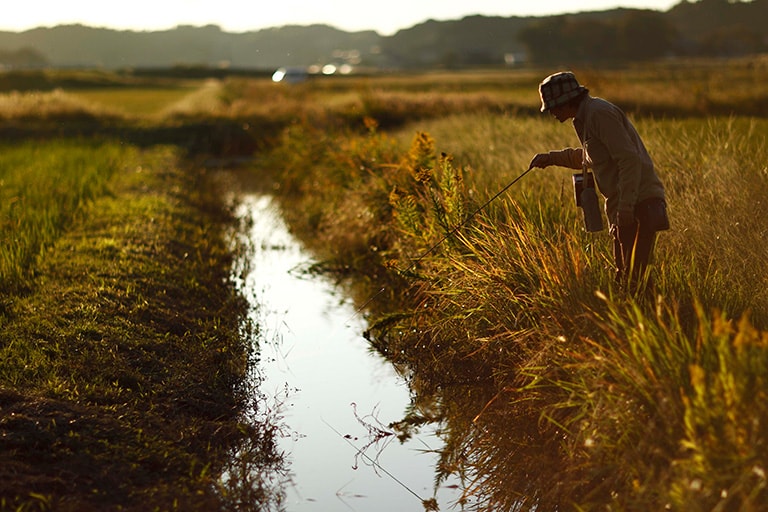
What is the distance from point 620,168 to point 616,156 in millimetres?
91

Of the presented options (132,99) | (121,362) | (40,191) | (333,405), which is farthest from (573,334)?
(132,99)

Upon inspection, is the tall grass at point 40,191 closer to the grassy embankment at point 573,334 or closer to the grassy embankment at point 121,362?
the grassy embankment at point 121,362

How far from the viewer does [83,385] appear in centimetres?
605

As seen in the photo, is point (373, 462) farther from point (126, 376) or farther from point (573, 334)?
point (126, 376)

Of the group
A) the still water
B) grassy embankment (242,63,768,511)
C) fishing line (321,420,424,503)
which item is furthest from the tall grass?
fishing line (321,420,424,503)

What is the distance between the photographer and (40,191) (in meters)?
13.4

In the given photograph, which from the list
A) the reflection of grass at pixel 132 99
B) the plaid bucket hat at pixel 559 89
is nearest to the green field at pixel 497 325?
the plaid bucket hat at pixel 559 89

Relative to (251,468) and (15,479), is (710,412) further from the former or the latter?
(15,479)

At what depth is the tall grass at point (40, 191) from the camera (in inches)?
372

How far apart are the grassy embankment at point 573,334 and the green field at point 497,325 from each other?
0.02 meters

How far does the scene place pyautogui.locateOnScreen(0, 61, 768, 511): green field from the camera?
4477mm

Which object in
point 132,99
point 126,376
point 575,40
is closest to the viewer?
point 126,376

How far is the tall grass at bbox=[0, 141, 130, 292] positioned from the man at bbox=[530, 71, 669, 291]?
17.0 ft

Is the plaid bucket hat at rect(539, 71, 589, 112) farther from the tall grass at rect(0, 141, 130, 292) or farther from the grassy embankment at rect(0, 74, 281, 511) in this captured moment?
the tall grass at rect(0, 141, 130, 292)
